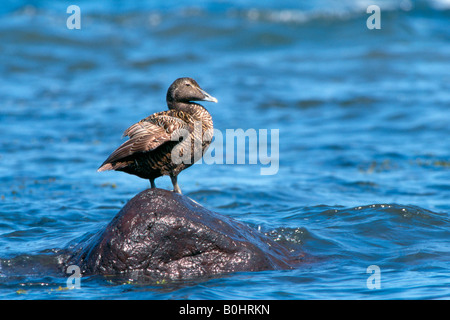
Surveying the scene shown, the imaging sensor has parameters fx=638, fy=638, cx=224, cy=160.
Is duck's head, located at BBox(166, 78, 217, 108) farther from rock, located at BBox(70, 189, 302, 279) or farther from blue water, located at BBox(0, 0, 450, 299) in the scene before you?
blue water, located at BBox(0, 0, 450, 299)

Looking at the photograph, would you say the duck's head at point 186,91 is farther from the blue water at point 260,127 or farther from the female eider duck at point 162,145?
the blue water at point 260,127

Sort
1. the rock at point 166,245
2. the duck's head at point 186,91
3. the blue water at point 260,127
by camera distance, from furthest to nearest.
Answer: the duck's head at point 186,91, the blue water at point 260,127, the rock at point 166,245

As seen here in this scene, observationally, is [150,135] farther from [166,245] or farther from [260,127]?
[260,127]

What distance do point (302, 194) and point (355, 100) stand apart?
640 cm

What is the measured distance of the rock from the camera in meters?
5.29

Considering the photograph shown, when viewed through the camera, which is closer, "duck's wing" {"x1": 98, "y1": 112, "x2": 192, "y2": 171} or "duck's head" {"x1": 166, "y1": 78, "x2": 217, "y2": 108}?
"duck's wing" {"x1": 98, "y1": 112, "x2": 192, "y2": 171}

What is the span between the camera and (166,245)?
5.34 m

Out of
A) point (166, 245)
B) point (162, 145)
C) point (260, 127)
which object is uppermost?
point (260, 127)

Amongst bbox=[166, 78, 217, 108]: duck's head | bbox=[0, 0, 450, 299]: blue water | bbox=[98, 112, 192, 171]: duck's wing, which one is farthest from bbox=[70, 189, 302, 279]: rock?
bbox=[166, 78, 217, 108]: duck's head

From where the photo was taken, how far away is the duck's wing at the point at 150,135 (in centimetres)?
534

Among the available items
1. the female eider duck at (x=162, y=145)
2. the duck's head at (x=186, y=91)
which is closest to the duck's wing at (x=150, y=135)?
the female eider duck at (x=162, y=145)

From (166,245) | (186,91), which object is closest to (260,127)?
(186,91)

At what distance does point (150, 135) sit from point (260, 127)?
7.59m
